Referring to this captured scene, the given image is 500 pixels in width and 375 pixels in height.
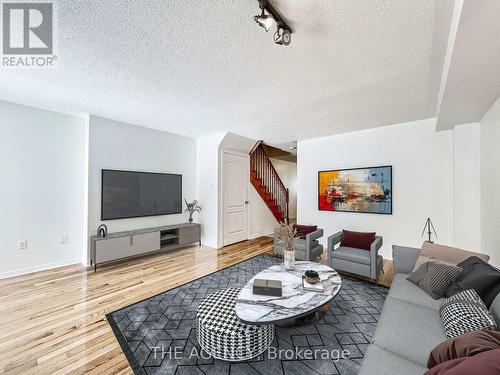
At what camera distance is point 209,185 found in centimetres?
507

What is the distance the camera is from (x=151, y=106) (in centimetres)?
326

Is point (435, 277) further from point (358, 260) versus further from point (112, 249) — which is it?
point (112, 249)

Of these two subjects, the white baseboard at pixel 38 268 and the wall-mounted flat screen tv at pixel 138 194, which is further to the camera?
the wall-mounted flat screen tv at pixel 138 194

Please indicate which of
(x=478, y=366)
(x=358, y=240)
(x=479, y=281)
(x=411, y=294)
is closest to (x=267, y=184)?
(x=358, y=240)

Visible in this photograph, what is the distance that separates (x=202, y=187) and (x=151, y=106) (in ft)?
7.72

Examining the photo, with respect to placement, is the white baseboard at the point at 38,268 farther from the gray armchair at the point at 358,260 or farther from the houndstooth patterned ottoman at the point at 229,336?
the gray armchair at the point at 358,260

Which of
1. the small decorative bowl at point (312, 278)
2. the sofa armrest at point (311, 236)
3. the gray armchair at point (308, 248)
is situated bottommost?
the gray armchair at point (308, 248)

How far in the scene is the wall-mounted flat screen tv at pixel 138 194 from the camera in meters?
3.89

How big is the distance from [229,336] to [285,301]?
1.75 feet

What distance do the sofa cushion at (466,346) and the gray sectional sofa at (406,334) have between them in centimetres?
16

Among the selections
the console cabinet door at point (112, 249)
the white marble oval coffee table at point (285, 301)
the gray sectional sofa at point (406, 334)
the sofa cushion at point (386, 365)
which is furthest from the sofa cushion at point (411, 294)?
the console cabinet door at point (112, 249)

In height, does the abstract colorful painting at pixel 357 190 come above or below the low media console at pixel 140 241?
above

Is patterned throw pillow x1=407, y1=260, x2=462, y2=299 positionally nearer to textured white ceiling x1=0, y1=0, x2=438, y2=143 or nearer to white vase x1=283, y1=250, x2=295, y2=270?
white vase x1=283, y1=250, x2=295, y2=270

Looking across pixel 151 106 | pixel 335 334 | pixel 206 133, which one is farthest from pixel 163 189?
Answer: pixel 335 334
